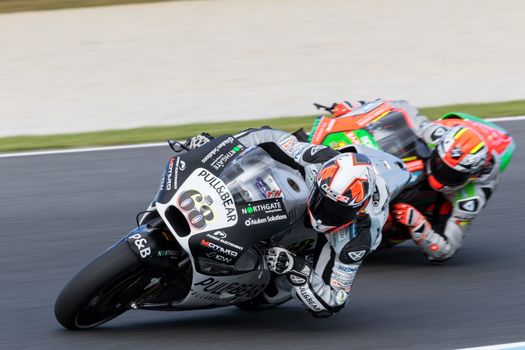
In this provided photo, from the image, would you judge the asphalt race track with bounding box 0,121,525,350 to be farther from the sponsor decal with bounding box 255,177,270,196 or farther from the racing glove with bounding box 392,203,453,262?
the sponsor decal with bounding box 255,177,270,196

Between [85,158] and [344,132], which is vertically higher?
[344,132]

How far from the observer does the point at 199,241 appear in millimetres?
5207

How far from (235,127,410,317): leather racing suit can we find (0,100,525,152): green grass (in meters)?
4.51

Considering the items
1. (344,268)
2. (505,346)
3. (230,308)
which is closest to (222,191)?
(344,268)

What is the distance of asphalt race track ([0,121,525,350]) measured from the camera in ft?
19.1

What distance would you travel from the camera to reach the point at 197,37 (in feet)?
45.9

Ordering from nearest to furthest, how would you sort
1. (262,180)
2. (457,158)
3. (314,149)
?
(262,180), (314,149), (457,158)

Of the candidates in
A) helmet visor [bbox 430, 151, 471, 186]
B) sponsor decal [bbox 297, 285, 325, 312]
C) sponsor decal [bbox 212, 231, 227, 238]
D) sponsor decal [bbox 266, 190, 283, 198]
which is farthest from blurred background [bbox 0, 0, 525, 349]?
sponsor decal [bbox 266, 190, 283, 198]

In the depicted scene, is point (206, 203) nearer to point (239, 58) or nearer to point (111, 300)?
point (111, 300)

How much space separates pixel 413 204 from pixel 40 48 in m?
7.84

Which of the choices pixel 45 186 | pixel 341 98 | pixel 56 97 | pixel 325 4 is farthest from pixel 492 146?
pixel 325 4

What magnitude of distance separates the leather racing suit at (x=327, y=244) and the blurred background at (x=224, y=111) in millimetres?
320

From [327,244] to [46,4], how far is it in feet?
34.3

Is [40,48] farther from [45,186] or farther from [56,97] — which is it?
[45,186]
